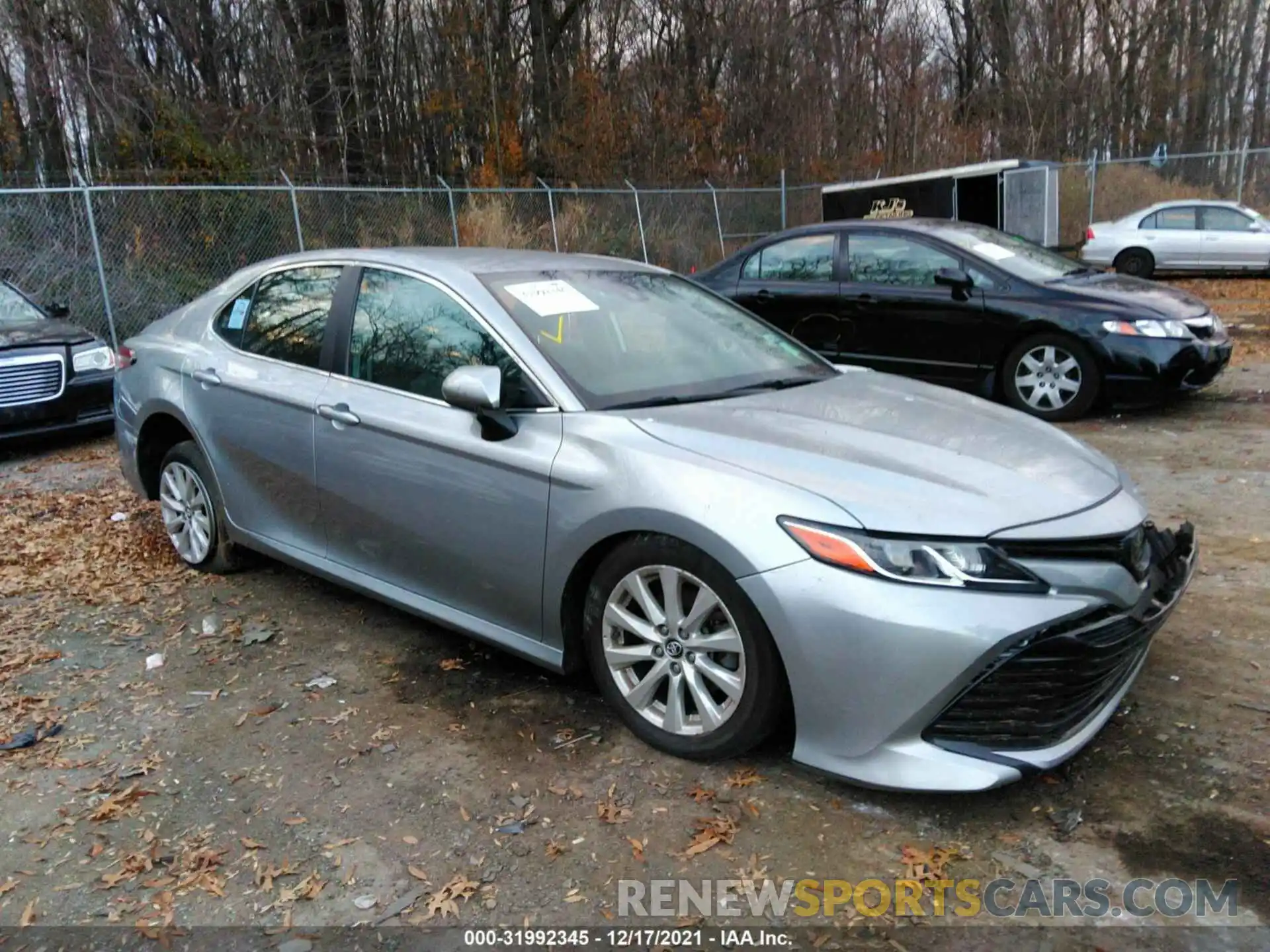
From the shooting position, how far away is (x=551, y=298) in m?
3.76

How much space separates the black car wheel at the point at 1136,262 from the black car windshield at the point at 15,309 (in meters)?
16.5

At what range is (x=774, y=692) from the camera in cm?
279

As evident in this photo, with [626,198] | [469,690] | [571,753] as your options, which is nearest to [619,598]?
[571,753]

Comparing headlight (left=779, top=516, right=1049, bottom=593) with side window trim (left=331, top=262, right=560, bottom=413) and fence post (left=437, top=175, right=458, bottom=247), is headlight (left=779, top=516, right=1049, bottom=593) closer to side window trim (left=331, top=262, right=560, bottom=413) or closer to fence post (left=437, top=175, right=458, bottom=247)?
side window trim (left=331, top=262, right=560, bottom=413)

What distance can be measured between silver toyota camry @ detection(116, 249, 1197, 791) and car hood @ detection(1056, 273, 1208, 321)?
4155 mm

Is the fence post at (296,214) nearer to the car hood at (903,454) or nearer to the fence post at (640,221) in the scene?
the fence post at (640,221)

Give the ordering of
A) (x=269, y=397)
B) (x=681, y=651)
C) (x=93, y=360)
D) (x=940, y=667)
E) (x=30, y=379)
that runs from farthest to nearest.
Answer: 1. (x=93, y=360)
2. (x=30, y=379)
3. (x=269, y=397)
4. (x=681, y=651)
5. (x=940, y=667)

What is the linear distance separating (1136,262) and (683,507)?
17.5m

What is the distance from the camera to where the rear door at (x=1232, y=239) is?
54.5 feet

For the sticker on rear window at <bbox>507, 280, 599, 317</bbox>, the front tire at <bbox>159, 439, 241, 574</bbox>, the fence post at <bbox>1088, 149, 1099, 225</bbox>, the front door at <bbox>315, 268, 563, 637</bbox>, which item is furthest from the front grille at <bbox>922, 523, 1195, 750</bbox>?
the fence post at <bbox>1088, 149, 1099, 225</bbox>

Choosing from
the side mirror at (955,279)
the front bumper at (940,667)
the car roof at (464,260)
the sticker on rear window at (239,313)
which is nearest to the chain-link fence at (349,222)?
the sticker on rear window at (239,313)

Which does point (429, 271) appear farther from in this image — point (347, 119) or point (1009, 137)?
point (1009, 137)

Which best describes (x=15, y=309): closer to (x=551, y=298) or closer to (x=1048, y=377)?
(x=551, y=298)

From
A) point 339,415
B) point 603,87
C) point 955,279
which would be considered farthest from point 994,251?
point 603,87
